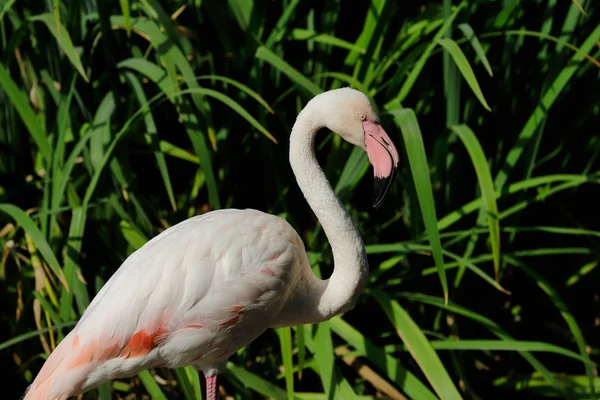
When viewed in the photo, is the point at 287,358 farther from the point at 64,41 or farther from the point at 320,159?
the point at 64,41

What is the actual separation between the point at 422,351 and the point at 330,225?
52 centimetres

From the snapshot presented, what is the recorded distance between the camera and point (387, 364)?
2.52 meters

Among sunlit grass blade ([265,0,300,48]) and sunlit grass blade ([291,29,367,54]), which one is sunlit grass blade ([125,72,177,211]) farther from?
sunlit grass blade ([291,29,367,54])

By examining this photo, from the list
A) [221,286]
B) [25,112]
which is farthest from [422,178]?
[25,112]

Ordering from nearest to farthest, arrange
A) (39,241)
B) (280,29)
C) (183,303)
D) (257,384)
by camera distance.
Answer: (183,303) < (39,241) < (257,384) < (280,29)

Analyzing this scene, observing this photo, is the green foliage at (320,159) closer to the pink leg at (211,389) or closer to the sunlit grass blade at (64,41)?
the sunlit grass blade at (64,41)

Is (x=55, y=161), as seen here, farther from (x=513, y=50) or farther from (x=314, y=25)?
(x=513, y=50)

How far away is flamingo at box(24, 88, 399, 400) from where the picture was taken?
80.0 inches

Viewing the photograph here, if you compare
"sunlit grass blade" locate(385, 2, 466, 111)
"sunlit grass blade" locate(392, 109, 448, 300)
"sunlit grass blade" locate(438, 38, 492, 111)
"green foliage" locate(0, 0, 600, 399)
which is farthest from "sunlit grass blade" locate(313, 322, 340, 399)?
"sunlit grass blade" locate(438, 38, 492, 111)

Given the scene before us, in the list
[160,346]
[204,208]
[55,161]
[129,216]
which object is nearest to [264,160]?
[204,208]

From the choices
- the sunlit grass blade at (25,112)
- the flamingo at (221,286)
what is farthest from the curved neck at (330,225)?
the sunlit grass blade at (25,112)

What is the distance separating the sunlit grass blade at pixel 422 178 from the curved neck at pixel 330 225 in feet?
0.64

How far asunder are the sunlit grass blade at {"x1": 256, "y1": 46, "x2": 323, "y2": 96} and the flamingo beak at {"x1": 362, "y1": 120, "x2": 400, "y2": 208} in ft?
1.33

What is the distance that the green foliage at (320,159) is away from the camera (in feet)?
8.27
